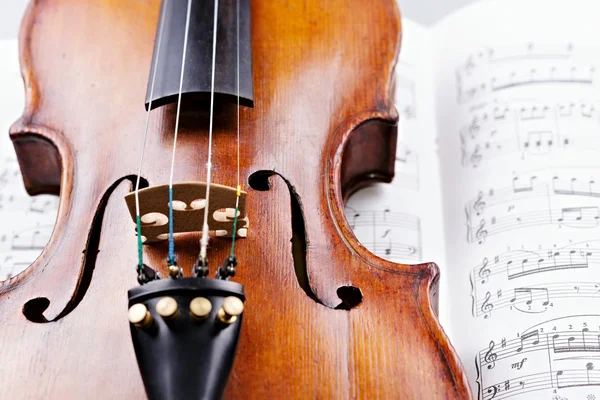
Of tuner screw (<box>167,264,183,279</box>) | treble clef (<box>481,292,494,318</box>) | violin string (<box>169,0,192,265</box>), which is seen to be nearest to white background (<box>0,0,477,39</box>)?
violin string (<box>169,0,192,265</box>)

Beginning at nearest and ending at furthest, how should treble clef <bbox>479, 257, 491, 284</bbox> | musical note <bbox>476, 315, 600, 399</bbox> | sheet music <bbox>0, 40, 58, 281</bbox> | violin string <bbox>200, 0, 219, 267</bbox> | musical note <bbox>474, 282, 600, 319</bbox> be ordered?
violin string <bbox>200, 0, 219, 267</bbox> < musical note <bbox>476, 315, 600, 399</bbox> < musical note <bbox>474, 282, 600, 319</bbox> < treble clef <bbox>479, 257, 491, 284</bbox> < sheet music <bbox>0, 40, 58, 281</bbox>

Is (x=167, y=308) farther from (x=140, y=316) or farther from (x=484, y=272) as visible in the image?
(x=484, y=272)

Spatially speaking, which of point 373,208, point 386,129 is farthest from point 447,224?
point 386,129

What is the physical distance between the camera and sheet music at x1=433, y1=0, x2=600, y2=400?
1.40 metres

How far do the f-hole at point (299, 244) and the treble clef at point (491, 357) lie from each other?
389 mm

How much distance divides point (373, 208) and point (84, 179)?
618mm

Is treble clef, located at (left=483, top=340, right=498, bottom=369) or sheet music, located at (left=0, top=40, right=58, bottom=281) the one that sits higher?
sheet music, located at (left=0, top=40, right=58, bottom=281)

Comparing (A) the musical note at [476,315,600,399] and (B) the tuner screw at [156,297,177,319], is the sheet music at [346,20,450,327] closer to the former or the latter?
(A) the musical note at [476,315,600,399]

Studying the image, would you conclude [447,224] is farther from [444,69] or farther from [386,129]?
[444,69]

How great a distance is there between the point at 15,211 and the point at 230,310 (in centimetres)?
95

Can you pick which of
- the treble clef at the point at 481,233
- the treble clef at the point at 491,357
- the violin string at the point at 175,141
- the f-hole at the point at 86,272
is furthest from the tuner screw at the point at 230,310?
the treble clef at the point at 481,233

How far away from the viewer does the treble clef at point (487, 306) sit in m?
1.49

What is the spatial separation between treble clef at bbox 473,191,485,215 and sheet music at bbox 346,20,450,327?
8 cm

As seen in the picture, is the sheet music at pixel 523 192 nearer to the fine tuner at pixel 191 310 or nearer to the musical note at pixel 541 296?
the musical note at pixel 541 296
